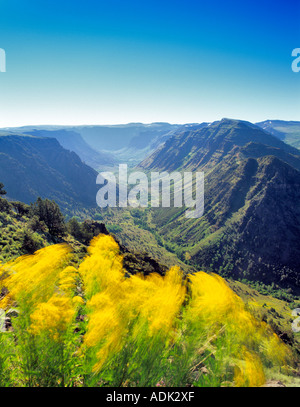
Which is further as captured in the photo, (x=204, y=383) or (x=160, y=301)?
(x=160, y=301)

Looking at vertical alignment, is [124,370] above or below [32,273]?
below

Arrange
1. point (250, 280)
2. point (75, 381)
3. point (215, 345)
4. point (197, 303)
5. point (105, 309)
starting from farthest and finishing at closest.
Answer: point (250, 280) → point (197, 303) → point (215, 345) → point (105, 309) → point (75, 381)

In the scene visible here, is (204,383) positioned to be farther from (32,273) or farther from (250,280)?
(250,280)

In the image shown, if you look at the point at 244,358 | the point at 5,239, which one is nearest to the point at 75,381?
the point at 244,358

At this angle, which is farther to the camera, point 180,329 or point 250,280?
point 250,280

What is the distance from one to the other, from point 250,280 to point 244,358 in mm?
204826

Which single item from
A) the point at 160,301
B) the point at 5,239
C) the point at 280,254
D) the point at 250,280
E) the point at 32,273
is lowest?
the point at 250,280

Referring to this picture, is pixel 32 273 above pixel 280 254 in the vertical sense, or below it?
above

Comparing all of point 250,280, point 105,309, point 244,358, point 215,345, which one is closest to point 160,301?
point 105,309

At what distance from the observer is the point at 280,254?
7574 inches

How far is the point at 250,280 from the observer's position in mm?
183750

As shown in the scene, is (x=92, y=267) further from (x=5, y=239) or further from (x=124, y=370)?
(x=5, y=239)

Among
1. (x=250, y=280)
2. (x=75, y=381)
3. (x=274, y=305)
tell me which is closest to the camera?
(x=75, y=381)

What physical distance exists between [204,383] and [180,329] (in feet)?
7.46
